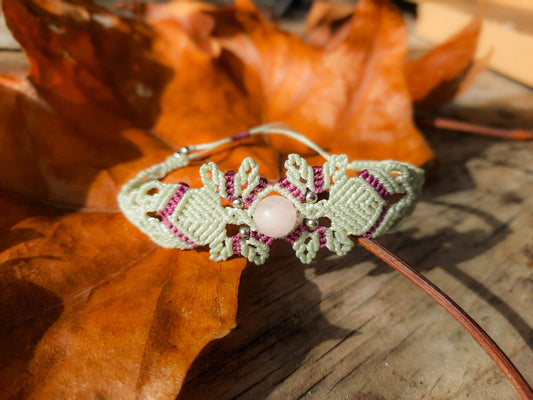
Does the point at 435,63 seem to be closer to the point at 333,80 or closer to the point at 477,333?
the point at 333,80

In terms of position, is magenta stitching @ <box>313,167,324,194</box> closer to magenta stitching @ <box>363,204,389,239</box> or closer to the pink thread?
magenta stitching @ <box>363,204,389,239</box>

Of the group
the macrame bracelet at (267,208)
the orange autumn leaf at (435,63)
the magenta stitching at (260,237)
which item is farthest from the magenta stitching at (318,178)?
the orange autumn leaf at (435,63)

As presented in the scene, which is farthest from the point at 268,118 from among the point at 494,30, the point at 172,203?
the point at 494,30

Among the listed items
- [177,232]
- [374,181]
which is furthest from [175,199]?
[374,181]

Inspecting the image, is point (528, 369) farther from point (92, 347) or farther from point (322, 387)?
point (92, 347)

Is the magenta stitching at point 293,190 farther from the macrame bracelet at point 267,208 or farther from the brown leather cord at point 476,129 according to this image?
the brown leather cord at point 476,129

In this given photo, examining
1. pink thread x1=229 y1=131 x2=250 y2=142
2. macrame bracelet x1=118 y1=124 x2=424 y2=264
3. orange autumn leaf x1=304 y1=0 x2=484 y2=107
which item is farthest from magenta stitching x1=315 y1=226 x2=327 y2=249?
orange autumn leaf x1=304 y1=0 x2=484 y2=107
